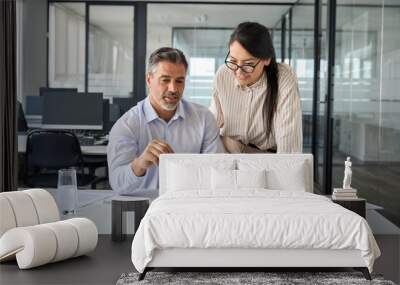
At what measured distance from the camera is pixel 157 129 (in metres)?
4.94

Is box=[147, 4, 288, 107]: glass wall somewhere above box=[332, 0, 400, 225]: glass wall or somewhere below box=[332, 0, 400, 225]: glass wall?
above

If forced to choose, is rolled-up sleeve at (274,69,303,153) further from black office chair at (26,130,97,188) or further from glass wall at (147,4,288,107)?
glass wall at (147,4,288,107)

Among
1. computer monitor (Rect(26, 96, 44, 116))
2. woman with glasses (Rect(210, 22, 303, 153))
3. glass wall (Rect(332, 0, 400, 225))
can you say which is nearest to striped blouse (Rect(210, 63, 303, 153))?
woman with glasses (Rect(210, 22, 303, 153))

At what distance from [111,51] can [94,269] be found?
806cm

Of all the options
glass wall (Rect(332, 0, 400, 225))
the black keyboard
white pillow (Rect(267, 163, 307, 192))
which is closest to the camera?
white pillow (Rect(267, 163, 307, 192))

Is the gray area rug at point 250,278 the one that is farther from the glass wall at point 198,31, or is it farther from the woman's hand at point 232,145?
the glass wall at point 198,31

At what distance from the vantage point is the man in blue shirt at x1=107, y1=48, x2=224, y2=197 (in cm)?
480

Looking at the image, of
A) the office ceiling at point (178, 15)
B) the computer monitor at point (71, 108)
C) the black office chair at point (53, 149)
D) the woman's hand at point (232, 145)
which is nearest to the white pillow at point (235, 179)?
the woman's hand at point (232, 145)

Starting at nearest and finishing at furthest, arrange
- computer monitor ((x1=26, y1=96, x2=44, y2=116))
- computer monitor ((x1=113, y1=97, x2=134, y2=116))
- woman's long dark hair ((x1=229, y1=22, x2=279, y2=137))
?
woman's long dark hair ((x1=229, y1=22, x2=279, y2=137)) < computer monitor ((x1=26, y1=96, x2=44, y2=116)) < computer monitor ((x1=113, y1=97, x2=134, y2=116))

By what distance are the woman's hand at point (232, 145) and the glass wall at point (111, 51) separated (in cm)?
688

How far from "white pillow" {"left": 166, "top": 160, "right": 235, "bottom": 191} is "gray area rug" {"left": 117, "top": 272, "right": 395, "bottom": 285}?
2.83 feet

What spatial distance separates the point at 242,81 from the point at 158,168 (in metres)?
0.82

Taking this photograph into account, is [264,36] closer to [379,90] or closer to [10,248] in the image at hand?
[10,248]

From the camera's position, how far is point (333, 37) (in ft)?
31.9
